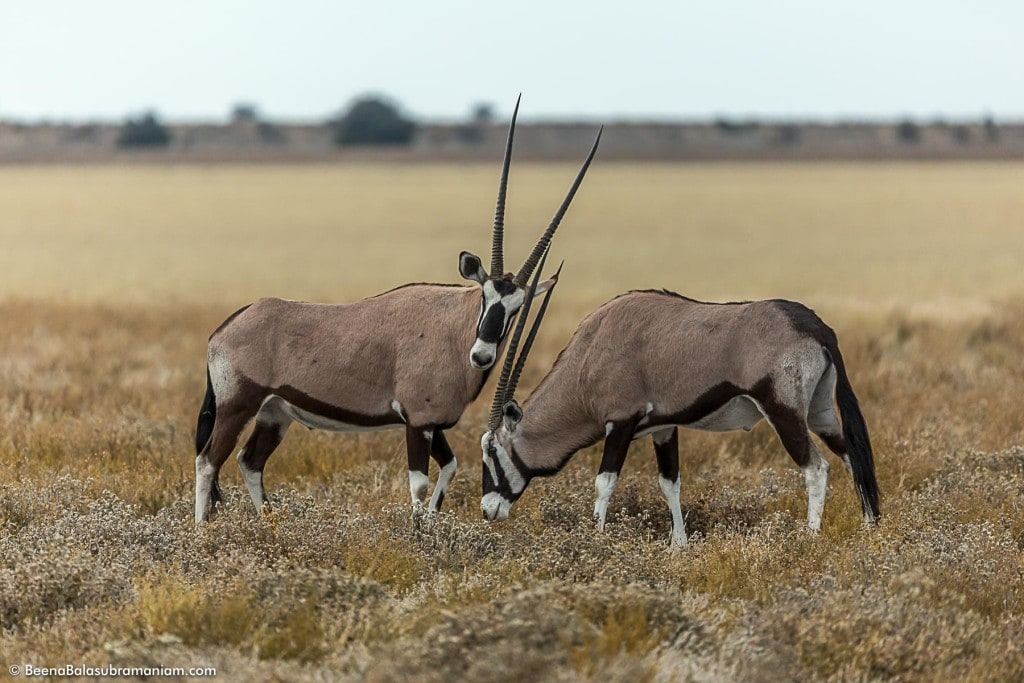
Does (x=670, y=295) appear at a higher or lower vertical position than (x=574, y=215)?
higher

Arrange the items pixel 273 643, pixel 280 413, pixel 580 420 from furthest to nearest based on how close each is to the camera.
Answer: pixel 280 413 → pixel 580 420 → pixel 273 643

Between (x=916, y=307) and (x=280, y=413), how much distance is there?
17202mm

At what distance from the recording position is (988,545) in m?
7.51

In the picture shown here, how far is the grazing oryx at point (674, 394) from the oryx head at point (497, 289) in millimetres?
245

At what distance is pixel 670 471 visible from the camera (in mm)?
8648

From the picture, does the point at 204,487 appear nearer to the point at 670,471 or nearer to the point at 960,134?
the point at 670,471

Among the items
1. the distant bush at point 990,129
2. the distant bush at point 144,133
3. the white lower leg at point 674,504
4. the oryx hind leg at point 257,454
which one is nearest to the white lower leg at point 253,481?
the oryx hind leg at point 257,454

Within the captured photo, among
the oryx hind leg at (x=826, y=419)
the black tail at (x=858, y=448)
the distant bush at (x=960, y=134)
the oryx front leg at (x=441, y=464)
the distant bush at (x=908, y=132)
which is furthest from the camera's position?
the distant bush at (x=908, y=132)

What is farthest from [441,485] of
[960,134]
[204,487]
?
[960,134]

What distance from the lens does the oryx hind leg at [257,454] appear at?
29.4ft

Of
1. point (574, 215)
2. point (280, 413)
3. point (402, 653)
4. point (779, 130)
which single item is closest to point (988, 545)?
point (402, 653)

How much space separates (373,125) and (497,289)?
111865mm

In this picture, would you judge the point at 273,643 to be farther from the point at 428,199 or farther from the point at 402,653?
the point at 428,199

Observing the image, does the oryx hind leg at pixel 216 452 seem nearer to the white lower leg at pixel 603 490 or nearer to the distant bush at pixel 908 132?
the white lower leg at pixel 603 490
